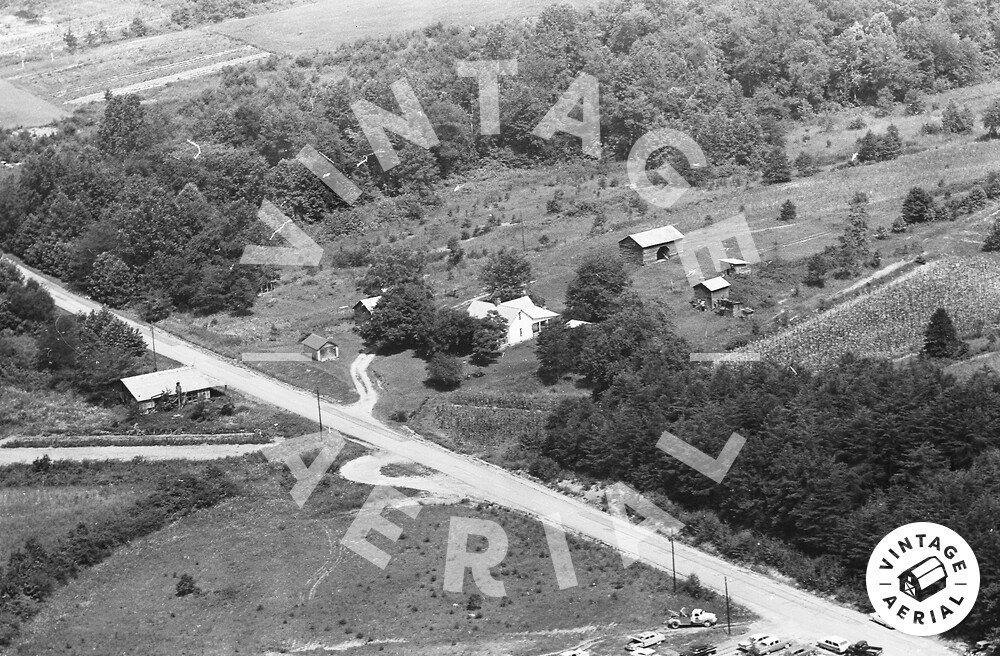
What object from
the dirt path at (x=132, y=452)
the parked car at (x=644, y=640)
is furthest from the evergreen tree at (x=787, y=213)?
the parked car at (x=644, y=640)

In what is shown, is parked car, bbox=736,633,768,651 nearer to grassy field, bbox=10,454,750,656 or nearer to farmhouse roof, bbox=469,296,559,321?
grassy field, bbox=10,454,750,656

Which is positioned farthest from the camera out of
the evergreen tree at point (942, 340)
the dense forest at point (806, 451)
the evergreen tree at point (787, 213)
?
the evergreen tree at point (787, 213)

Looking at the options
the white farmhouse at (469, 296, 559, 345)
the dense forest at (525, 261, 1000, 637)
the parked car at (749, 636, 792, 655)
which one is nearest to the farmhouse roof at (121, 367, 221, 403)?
the white farmhouse at (469, 296, 559, 345)

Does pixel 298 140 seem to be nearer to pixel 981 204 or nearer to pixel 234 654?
pixel 981 204

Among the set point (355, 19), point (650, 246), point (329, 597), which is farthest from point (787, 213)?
point (355, 19)

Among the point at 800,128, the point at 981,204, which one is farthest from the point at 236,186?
the point at 981,204

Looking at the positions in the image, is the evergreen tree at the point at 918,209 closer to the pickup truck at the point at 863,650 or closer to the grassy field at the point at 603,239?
the grassy field at the point at 603,239
